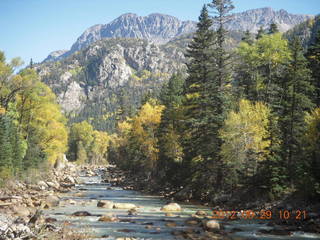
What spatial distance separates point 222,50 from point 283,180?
15.1m

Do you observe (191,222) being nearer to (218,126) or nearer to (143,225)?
(143,225)

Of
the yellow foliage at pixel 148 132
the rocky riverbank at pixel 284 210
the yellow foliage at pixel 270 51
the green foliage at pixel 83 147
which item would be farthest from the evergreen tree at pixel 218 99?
the green foliage at pixel 83 147

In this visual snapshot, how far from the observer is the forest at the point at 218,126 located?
97.1 feet

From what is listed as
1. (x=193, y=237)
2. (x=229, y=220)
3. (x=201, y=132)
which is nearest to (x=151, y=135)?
(x=201, y=132)

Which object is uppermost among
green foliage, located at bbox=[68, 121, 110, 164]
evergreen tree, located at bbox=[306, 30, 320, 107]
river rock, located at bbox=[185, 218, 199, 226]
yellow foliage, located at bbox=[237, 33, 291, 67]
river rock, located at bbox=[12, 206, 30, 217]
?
yellow foliage, located at bbox=[237, 33, 291, 67]

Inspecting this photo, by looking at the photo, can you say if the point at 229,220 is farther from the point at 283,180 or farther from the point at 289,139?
the point at 289,139

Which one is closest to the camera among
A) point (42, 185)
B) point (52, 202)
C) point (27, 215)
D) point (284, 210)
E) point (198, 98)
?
point (27, 215)

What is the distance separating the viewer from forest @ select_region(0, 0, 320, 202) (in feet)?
97.1

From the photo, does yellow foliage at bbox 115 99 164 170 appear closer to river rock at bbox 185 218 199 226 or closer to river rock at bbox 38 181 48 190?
river rock at bbox 38 181 48 190

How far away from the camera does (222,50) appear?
122 feet

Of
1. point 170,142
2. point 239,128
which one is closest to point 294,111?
point 239,128

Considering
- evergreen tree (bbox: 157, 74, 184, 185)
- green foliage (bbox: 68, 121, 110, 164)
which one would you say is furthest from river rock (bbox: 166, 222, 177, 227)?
green foliage (bbox: 68, 121, 110, 164)

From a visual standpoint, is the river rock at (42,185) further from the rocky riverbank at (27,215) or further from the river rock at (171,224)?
the river rock at (171,224)

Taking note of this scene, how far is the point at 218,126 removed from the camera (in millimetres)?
35719
